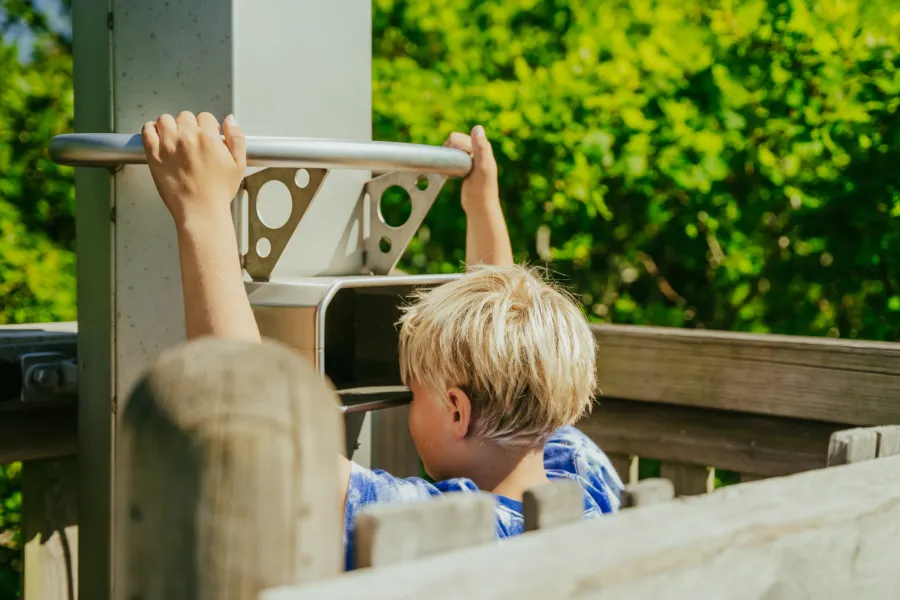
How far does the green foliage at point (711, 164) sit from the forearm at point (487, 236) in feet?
2.87

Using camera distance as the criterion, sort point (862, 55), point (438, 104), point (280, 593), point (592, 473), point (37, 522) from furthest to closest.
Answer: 1. point (438, 104)
2. point (862, 55)
3. point (37, 522)
4. point (592, 473)
5. point (280, 593)

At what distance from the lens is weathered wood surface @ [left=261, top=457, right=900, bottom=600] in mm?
805

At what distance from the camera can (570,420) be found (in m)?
1.79

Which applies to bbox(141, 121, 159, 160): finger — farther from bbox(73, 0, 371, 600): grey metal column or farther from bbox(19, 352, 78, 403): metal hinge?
bbox(19, 352, 78, 403): metal hinge

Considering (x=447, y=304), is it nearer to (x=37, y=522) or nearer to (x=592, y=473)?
(x=592, y=473)

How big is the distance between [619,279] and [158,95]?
2437mm

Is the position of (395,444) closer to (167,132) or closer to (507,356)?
(507,356)

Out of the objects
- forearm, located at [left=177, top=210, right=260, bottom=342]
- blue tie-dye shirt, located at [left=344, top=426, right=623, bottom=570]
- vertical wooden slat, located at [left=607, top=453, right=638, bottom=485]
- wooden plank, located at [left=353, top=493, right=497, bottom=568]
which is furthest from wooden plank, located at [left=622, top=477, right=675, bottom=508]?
vertical wooden slat, located at [left=607, top=453, right=638, bottom=485]

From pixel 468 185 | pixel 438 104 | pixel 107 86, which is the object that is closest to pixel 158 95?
pixel 107 86

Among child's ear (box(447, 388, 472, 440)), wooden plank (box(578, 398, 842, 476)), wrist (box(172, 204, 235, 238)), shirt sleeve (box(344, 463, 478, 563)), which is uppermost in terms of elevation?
wrist (box(172, 204, 235, 238))

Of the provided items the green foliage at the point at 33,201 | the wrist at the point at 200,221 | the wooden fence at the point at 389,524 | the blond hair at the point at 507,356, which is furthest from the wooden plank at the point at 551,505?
the green foliage at the point at 33,201

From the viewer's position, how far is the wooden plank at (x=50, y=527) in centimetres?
214

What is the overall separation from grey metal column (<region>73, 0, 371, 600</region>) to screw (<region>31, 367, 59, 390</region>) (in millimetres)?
112

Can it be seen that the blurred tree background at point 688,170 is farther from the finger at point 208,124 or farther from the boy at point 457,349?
the finger at point 208,124
